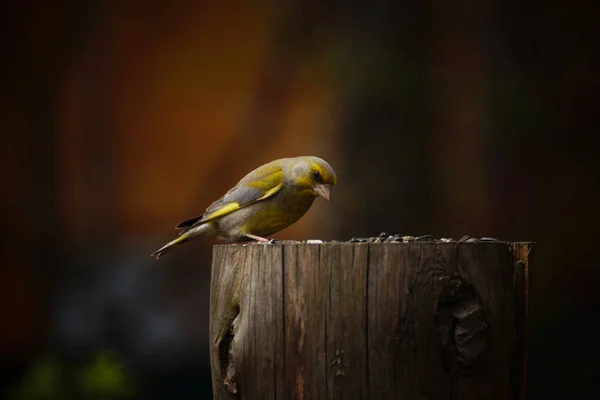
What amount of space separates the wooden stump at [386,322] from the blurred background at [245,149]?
9.42 feet

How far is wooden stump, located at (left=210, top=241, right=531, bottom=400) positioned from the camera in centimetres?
256

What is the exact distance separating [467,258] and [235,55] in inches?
142

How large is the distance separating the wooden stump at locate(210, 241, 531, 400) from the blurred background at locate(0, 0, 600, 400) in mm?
2871

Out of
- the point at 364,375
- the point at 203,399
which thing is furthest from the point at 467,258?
the point at 203,399

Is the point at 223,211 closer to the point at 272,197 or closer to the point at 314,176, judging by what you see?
the point at 272,197

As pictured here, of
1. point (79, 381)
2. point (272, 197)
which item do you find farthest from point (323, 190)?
point (79, 381)

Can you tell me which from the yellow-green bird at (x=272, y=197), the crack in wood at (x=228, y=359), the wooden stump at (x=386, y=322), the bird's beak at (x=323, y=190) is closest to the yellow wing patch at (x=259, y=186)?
the yellow-green bird at (x=272, y=197)

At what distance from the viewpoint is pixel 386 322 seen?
8.43 ft

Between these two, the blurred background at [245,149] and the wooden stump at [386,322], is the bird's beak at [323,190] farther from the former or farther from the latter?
the wooden stump at [386,322]

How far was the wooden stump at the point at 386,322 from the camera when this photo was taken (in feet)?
8.41

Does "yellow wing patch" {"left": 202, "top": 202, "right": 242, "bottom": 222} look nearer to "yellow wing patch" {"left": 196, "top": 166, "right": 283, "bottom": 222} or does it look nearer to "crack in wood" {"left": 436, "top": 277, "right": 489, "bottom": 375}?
"yellow wing patch" {"left": 196, "top": 166, "right": 283, "bottom": 222}

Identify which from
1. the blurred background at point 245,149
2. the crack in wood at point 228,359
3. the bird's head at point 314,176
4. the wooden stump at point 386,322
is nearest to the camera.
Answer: the wooden stump at point 386,322

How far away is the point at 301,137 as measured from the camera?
5.62 meters

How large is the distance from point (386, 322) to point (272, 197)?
1908mm
